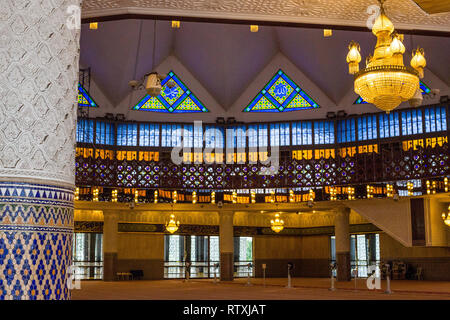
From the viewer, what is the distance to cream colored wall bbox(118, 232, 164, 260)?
24766 mm

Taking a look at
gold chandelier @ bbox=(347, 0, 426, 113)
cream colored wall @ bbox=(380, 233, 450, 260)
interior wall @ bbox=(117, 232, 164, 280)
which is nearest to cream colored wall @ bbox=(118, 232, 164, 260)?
interior wall @ bbox=(117, 232, 164, 280)

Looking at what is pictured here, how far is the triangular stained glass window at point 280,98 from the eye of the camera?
23.8m

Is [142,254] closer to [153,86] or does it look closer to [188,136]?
[188,136]

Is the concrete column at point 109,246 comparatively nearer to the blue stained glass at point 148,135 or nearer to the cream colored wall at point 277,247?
the blue stained glass at point 148,135

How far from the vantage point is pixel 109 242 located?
23141 mm

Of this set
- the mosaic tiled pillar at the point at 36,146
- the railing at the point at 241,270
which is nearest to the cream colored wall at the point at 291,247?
the railing at the point at 241,270

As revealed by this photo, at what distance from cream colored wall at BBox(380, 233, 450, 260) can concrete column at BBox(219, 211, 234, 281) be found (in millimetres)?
6987

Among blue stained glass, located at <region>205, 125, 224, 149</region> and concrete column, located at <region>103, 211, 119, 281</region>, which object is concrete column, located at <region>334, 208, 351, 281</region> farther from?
concrete column, located at <region>103, 211, 119, 281</region>

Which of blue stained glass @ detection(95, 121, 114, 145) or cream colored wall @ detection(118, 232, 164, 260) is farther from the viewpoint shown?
cream colored wall @ detection(118, 232, 164, 260)

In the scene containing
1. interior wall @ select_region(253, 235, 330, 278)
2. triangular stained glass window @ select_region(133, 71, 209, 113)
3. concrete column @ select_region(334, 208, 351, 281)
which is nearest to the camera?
concrete column @ select_region(334, 208, 351, 281)

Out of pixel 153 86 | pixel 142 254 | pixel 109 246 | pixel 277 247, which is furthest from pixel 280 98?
pixel 153 86
